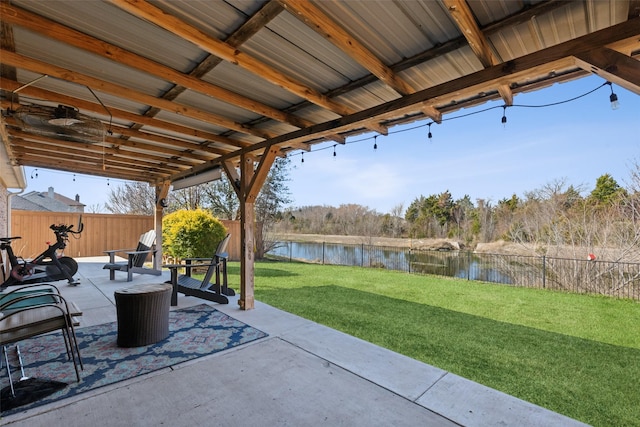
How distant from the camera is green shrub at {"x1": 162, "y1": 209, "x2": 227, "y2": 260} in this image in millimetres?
8016

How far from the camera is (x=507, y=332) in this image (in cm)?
376

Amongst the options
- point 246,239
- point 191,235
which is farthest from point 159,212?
point 246,239

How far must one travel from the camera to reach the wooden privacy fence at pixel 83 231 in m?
8.82

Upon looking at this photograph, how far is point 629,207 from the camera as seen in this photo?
718cm

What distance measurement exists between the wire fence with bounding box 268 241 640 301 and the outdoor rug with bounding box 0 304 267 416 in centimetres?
719

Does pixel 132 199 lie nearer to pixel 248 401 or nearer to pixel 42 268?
pixel 42 268

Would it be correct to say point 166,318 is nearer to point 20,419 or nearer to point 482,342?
point 20,419

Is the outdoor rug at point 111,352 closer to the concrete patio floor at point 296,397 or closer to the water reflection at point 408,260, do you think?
the concrete patio floor at point 296,397

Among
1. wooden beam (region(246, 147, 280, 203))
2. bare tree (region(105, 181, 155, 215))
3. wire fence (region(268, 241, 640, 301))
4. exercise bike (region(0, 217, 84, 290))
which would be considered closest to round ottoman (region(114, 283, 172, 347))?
wooden beam (region(246, 147, 280, 203))

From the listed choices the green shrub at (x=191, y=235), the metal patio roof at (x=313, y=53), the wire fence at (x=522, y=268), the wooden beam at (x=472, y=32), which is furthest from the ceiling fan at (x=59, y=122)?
the wire fence at (x=522, y=268)

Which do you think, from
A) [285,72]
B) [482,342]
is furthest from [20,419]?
[482,342]

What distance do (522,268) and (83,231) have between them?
13.0 meters

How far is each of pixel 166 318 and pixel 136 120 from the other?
230cm

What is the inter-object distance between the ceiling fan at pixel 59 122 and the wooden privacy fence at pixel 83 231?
7.56 metres
